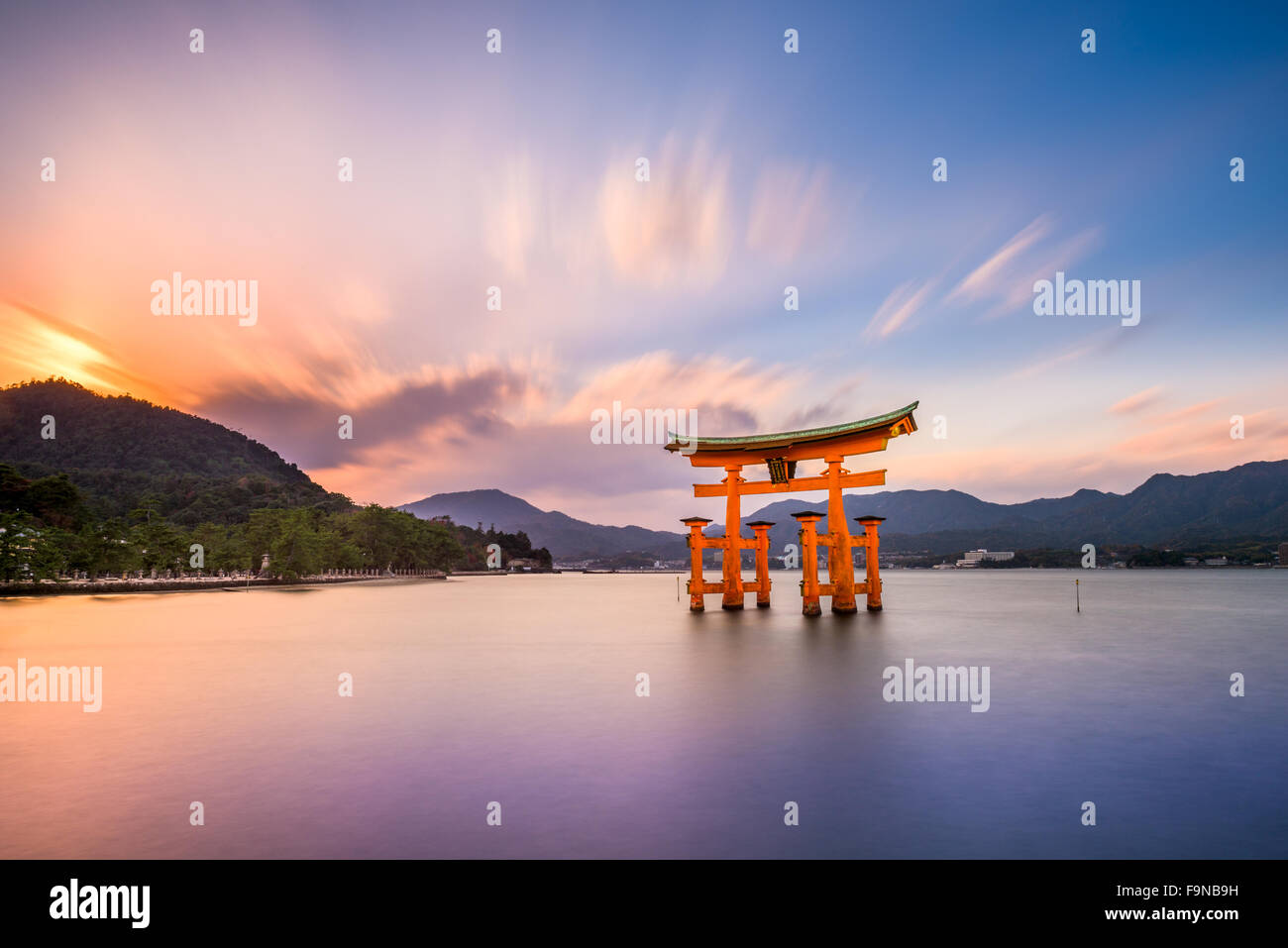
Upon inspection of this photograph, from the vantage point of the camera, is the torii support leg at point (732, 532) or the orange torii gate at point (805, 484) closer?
the orange torii gate at point (805, 484)

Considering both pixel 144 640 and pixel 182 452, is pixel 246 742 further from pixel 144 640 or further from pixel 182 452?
pixel 182 452

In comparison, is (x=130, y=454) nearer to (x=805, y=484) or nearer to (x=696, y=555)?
(x=696, y=555)

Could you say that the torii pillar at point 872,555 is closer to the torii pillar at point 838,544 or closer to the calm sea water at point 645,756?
the torii pillar at point 838,544

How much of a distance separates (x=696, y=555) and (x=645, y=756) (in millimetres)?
24271

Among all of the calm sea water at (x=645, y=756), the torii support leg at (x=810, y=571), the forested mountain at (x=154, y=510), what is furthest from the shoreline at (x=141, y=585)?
the torii support leg at (x=810, y=571)

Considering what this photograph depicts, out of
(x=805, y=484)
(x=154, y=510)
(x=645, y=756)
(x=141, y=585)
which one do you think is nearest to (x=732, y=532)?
(x=805, y=484)

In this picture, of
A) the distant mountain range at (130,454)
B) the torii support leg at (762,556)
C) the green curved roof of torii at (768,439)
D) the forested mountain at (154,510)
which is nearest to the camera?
the green curved roof of torii at (768,439)

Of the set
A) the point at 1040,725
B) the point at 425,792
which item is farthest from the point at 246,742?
the point at 1040,725

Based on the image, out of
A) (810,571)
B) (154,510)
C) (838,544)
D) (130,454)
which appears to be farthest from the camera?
(130,454)

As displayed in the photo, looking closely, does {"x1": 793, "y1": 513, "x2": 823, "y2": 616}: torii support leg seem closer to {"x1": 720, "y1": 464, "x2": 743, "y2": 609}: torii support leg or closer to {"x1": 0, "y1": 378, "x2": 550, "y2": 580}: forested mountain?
{"x1": 720, "y1": 464, "x2": 743, "y2": 609}: torii support leg

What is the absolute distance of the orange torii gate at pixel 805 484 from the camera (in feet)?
91.0

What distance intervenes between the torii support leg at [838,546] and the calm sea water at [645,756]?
710 centimetres

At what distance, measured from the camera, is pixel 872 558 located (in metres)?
34.7

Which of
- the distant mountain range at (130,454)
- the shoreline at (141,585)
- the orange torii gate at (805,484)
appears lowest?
the shoreline at (141,585)
